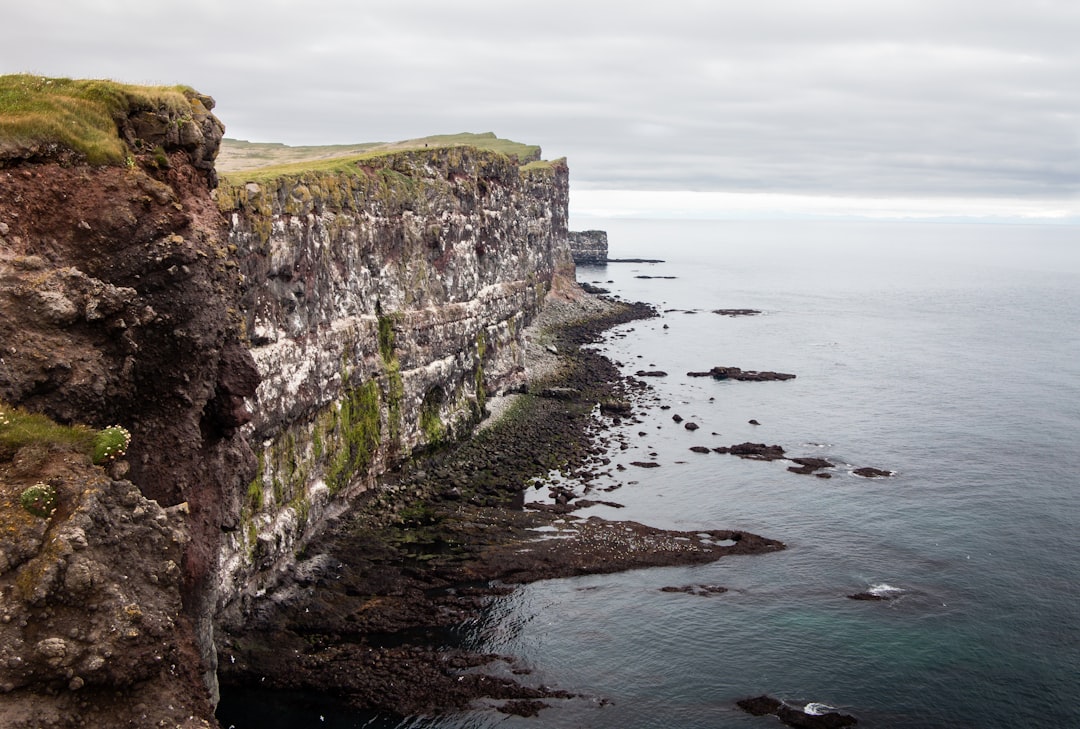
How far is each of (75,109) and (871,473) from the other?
202ft

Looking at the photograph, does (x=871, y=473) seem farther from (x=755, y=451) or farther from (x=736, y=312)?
(x=736, y=312)

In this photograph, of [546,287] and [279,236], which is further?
[546,287]

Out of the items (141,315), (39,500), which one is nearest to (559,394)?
(141,315)

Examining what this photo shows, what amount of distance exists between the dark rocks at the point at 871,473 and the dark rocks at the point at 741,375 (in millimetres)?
36971

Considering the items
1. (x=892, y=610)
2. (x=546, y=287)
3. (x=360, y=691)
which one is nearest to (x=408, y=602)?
(x=360, y=691)

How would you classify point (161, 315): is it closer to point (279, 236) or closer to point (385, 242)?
point (279, 236)

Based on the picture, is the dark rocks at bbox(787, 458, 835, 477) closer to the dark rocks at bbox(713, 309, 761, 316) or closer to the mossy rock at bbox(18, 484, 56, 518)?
the mossy rock at bbox(18, 484, 56, 518)

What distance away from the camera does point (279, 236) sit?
46.7 meters

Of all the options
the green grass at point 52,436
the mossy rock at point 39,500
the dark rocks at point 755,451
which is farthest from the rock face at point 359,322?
the dark rocks at point 755,451

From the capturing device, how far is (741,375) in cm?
10781

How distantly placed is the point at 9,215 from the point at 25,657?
1155 centimetres

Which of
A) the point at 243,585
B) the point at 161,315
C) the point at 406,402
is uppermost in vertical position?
the point at 161,315

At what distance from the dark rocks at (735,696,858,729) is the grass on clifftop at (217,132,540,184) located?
35.1 meters

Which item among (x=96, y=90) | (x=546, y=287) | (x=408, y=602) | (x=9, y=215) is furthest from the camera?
(x=546, y=287)
